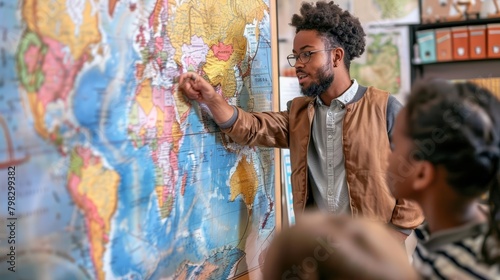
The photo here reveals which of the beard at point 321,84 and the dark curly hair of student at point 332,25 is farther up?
the dark curly hair of student at point 332,25

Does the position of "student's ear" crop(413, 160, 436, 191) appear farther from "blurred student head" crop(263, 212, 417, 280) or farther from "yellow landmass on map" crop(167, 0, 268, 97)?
"yellow landmass on map" crop(167, 0, 268, 97)

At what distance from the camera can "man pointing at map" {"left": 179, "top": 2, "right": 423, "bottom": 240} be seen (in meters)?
2.04

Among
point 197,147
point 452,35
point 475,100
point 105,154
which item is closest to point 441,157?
point 475,100

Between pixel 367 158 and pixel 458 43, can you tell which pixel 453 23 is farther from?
pixel 367 158

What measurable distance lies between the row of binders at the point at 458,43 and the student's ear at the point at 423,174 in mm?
3234

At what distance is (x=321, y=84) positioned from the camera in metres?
A: 2.11

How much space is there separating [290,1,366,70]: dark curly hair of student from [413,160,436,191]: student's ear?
113cm

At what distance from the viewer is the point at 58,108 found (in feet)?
4.40

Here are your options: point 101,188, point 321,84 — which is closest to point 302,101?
point 321,84

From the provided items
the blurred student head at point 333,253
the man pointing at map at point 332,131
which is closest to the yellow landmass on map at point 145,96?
the man pointing at map at point 332,131

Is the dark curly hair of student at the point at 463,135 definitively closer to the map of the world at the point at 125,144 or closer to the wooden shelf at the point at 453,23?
the map of the world at the point at 125,144

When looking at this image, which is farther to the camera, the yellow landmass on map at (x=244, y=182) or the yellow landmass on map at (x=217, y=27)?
the yellow landmass on map at (x=244, y=182)

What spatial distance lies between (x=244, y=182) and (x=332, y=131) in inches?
15.0

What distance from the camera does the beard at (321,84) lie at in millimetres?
2107
